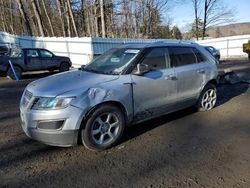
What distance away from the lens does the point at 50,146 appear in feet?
14.7

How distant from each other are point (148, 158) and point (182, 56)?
2.52 meters

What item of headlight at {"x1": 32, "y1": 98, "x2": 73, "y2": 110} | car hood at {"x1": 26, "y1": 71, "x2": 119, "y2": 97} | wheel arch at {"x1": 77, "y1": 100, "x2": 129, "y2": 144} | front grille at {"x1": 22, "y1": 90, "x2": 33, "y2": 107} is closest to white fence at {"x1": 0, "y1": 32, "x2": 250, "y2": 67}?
car hood at {"x1": 26, "y1": 71, "x2": 119, "y2": 97}

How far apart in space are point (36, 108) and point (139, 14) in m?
31.8

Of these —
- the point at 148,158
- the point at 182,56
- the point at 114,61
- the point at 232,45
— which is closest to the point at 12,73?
the point at 114,61

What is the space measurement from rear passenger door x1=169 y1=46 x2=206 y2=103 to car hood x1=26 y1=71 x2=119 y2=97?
4.96 ft

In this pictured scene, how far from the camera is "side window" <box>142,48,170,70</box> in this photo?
502 cm

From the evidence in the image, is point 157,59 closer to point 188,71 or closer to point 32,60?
point 188,71

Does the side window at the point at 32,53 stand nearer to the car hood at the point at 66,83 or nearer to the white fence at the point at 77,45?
the white fence at the point at 77,45

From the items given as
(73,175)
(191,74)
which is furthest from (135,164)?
(191,74)

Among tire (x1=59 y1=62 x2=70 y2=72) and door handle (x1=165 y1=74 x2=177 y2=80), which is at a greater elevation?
door handle (x1=165 y1=74 x2=177 y2=80)

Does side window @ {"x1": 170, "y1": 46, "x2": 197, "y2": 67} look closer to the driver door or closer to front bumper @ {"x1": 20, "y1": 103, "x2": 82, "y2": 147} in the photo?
the driver door

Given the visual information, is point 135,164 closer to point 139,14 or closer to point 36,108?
point 36,108

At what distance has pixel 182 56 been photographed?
5668mm

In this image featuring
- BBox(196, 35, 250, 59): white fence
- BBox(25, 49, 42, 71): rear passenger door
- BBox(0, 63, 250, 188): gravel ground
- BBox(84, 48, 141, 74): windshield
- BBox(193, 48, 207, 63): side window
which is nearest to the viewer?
BBox(0, 63, 250, 188): gravel ground
